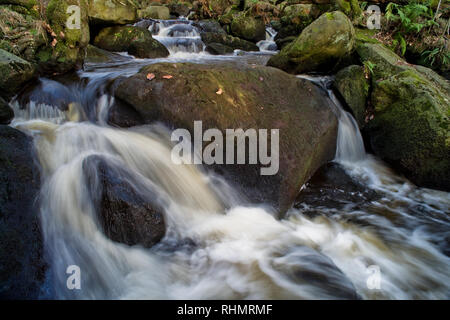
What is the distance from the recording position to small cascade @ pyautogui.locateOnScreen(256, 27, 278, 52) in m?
11.4

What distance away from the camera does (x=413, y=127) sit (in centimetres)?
450

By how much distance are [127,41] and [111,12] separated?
2.96 feet

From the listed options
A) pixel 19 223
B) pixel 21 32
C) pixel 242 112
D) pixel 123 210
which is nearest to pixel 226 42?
pixel 21 32

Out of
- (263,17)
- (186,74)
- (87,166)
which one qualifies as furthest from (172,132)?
(263,17)

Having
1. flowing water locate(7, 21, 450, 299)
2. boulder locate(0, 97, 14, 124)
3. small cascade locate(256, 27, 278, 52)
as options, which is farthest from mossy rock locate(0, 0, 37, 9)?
small cascade locate(256, 27, 278, 52)

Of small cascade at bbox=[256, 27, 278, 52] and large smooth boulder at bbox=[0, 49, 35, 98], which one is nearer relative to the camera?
large smooth boulder at bbox=[0, 49, 35, 98]

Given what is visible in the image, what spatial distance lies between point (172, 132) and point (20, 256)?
2289 millimetres

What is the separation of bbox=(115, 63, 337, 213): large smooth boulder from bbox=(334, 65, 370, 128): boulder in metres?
1.30

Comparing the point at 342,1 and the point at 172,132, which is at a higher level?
the point at 342,1

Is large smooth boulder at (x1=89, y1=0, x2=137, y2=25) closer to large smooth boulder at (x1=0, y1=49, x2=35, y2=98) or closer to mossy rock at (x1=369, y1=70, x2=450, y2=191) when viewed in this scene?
large smooth boulder at (x1=0, y1=49, x2=35, y2=98)

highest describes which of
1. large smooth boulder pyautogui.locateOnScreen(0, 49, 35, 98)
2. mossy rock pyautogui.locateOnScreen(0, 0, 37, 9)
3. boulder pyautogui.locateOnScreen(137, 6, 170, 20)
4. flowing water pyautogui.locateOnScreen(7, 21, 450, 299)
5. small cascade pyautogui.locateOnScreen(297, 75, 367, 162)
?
boulder pyautogui.locateOnScreen(137, 6, 170, 20)

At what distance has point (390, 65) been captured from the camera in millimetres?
5332

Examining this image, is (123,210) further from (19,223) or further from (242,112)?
(242,112)
